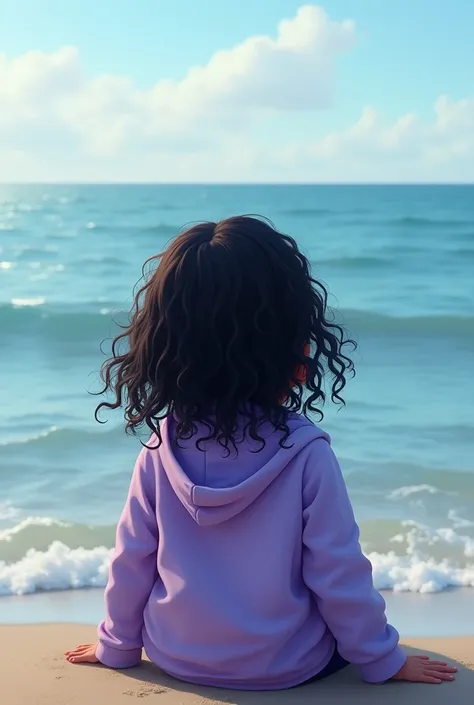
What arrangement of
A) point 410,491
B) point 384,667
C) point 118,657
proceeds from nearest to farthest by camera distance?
point 384,667 → point 118,657 → point 410,491

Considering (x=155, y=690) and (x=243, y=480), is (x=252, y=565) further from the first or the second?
(x=155, y=690)

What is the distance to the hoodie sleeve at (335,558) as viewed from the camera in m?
2.19

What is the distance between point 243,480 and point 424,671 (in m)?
0.71

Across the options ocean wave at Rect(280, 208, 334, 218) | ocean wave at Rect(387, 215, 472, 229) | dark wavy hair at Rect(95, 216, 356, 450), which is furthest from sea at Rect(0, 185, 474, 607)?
ocean wave at Rect(280, 208, 334, 218)

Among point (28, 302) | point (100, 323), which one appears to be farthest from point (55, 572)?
point (28, 302)

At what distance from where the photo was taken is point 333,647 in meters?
2.38

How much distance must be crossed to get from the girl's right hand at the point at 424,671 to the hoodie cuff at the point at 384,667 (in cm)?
3

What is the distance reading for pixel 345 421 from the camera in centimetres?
683

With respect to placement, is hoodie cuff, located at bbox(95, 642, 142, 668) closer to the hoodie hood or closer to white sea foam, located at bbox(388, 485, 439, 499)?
the hoodie hood

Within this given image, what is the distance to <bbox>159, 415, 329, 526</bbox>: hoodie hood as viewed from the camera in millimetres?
2188

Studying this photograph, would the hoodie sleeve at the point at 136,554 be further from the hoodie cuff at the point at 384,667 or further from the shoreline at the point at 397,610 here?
Result: the shoreline at the point at 397,610

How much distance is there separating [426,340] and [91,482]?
20.7 ft

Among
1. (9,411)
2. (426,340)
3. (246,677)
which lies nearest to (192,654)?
(246,677)

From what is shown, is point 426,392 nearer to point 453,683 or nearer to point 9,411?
point 9,411
